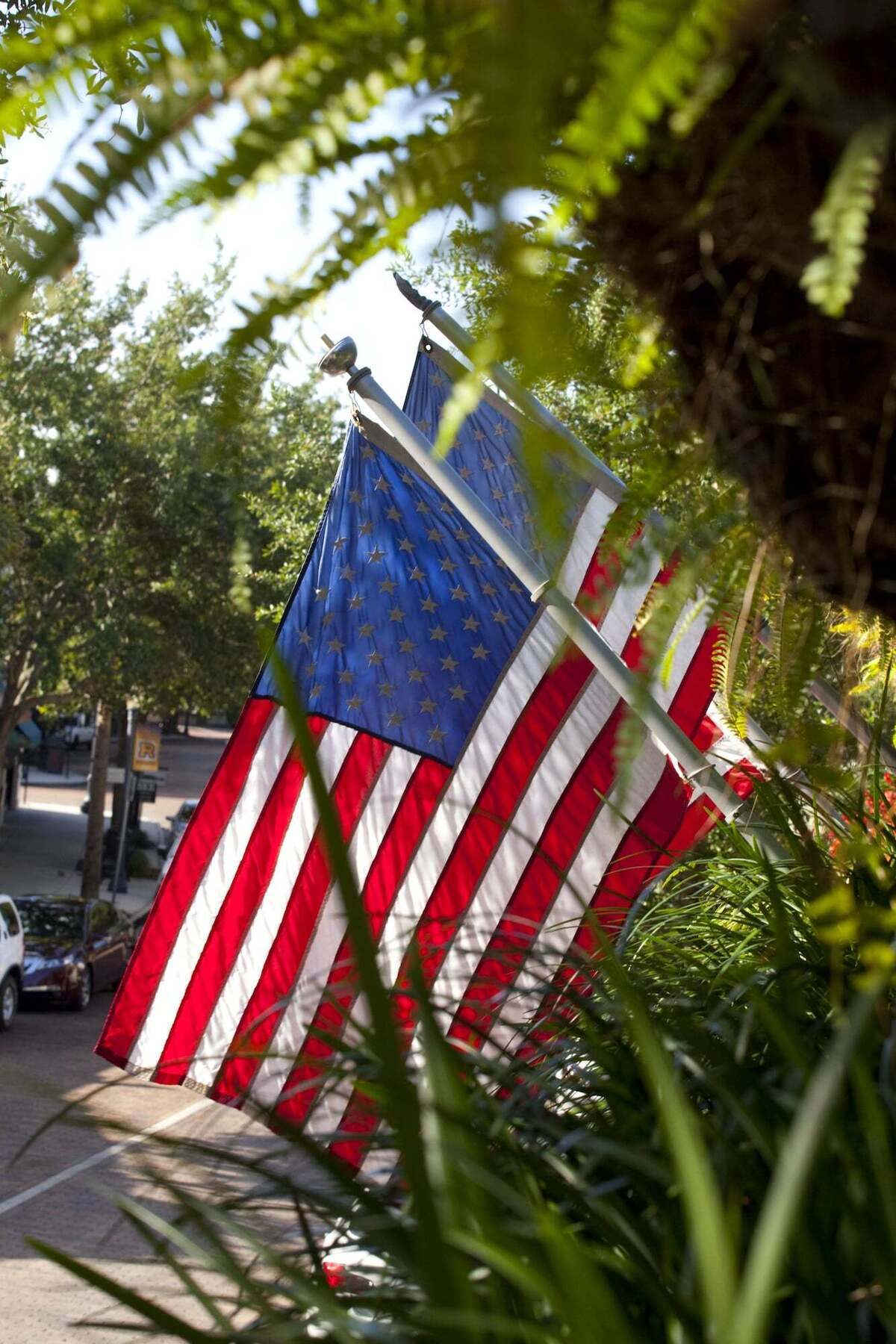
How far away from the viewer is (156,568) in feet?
79.5

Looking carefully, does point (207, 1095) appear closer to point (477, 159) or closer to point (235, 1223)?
point (235, 1223)

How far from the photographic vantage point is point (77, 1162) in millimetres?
13062

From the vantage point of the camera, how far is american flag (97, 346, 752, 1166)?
5.88 metres

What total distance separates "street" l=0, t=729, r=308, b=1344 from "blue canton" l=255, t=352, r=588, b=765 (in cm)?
178

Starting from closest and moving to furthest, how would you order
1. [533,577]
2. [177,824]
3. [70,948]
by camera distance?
[533,577]
[70,948]
[177,824]

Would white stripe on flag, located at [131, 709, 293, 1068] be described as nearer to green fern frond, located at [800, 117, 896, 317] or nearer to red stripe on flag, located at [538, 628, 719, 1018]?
red stripe on flag, located at [538, 628, 719, 1018]

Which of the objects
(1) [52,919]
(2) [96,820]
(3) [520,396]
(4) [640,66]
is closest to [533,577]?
(3) [520,396]

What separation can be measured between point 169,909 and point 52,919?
16.1 m

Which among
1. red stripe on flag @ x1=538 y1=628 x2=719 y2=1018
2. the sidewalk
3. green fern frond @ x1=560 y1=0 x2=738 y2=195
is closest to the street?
green fern frond @ x1=560 y1=0 x2=738 y2=195

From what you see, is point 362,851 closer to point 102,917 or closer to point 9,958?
point 9,958

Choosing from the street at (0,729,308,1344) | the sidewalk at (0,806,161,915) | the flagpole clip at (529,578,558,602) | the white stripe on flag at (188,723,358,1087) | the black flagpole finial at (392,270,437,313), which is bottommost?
the sidewalk at (0,806,161,915)

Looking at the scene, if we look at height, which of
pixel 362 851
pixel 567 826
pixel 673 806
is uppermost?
pixel 673 806

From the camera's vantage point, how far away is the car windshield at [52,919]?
69.1 ft

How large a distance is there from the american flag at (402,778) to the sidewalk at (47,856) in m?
21.2
